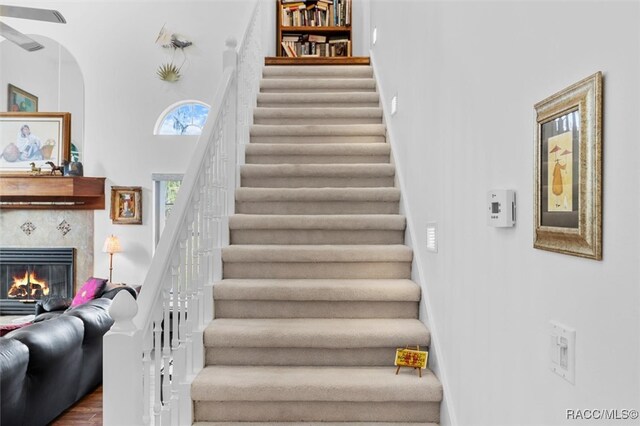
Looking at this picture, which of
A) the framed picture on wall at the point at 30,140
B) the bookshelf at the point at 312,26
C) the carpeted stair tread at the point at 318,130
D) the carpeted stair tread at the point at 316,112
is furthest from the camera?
the framed picture on wall at the point at 30,140

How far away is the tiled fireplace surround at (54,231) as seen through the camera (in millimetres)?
6621

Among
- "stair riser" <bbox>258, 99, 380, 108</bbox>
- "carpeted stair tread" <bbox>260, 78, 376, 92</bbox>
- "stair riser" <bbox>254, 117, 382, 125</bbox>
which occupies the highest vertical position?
"carpeted stair tread" <bbox>260, 78, 376, 92</bbox>

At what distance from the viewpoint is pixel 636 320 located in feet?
2.97

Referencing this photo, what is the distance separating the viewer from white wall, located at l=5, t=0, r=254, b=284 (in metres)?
6.53

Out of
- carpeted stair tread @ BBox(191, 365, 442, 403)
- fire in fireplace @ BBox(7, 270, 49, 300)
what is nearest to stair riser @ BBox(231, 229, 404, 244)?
carpeted stair tread @ BBox(191, 365, 442, 403)

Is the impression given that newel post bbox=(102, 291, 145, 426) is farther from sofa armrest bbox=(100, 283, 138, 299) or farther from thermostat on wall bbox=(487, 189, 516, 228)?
sofa armrest bbox=(100, 283, 138, 299)

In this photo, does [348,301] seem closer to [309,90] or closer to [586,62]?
[586,62]

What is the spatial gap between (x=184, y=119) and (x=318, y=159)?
3.55 metres

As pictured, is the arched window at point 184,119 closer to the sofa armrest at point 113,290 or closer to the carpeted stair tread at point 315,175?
the sofa armrest at point 113,290

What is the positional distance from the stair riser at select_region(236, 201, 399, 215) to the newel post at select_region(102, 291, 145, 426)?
1739 mm

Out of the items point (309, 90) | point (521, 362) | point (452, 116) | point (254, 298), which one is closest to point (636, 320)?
point (521, 362)

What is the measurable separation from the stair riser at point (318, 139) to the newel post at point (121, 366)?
8.49 ft

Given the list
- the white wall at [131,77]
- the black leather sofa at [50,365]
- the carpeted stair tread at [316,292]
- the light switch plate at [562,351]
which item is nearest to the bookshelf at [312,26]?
the white wall at [131,77]

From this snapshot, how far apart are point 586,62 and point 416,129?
1.73m
